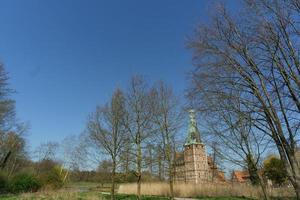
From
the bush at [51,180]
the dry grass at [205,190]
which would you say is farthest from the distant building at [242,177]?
the bush at [51,180]

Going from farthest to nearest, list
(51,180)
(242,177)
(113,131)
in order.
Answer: (242,177), (51,180), (113,131)

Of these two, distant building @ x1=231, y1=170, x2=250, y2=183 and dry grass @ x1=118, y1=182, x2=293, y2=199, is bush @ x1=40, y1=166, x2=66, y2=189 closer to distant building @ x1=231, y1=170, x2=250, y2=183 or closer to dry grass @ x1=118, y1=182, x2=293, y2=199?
dry grass @ x1=118, y1=182, x2=293, y2=199

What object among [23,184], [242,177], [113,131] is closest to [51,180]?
[23,184]

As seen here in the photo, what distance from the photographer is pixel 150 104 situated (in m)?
14.2

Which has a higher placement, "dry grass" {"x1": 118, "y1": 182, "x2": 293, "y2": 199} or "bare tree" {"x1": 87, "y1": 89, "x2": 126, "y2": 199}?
"bare tree" {"x1": 87, "y1": 89, "x2": 126, "y2": 199}

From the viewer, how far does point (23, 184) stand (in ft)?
57.7

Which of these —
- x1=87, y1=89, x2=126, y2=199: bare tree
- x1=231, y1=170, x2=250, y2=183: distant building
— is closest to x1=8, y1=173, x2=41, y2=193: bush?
x1=87, y1=89, x2=126, y2=199: bare tree

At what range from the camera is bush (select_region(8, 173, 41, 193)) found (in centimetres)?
1744

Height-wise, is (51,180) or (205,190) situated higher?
(51,180)

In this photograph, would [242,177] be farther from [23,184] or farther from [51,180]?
Result: [23,184]

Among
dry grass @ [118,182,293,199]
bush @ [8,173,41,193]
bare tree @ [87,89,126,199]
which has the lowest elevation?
dry grass @ [118,182,293,199]

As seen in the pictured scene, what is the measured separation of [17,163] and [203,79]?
133ft

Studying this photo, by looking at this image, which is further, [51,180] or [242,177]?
[242,177]

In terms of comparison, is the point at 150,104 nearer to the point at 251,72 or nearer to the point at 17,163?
the point at 251,72
